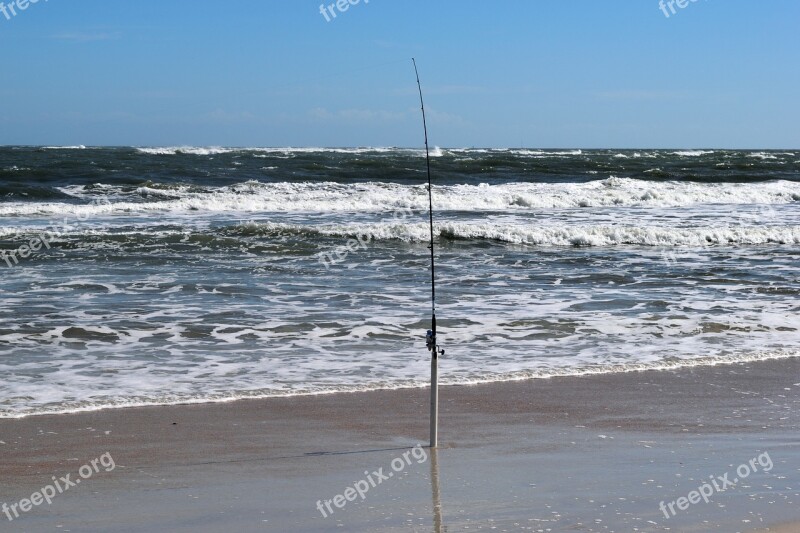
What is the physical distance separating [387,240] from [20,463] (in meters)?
11.8

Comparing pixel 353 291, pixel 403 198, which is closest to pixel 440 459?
Answer: pixel 353 291

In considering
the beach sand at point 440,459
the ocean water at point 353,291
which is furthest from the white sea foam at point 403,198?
the beach sand at point 440,459

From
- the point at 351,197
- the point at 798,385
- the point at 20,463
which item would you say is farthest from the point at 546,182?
the point at 20,463

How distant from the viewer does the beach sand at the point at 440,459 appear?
371 cm

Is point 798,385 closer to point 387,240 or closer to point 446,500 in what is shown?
point 446,500

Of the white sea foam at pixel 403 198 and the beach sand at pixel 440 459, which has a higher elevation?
the white sea foam at pixel 403 198

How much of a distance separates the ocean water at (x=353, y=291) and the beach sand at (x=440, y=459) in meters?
0.49

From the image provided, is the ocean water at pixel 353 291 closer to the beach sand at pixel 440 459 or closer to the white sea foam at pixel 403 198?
the white sea foam at pixel 403 198

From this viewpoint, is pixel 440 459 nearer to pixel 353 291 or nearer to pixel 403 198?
pixel 353 291

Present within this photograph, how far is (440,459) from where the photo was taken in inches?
178

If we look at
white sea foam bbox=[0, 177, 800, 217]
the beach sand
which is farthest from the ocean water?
the beach sand

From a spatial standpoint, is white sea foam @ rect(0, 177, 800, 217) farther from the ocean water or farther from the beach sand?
the beach sand

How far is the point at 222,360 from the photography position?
686cm

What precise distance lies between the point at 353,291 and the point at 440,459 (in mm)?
5797
